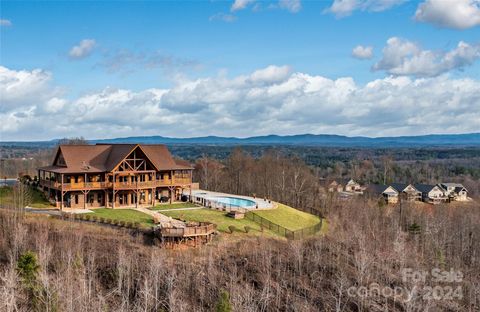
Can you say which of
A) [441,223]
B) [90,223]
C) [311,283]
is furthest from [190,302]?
[441,223]

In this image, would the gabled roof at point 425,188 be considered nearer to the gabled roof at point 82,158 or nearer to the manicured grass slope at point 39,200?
the gabled roof at point 82,158

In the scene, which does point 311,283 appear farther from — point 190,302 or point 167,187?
point 167,187

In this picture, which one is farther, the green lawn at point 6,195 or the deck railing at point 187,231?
the green lawn at point 6,195

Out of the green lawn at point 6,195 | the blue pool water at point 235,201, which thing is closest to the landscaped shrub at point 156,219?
the blue pool water at point 235,201

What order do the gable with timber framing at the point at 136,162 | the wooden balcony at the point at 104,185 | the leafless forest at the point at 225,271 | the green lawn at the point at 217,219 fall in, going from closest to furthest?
the leafless forest at the point at 225,271 < the green lawn at the point at 217,219 < the wooden balcony at the point at 104,185 < the gable with timber framing at the point at 136,162

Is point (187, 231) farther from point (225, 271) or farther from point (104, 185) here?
point (104, 185)
